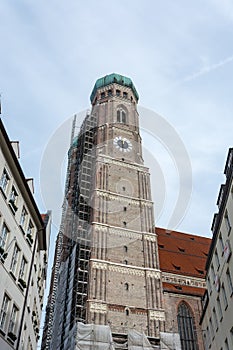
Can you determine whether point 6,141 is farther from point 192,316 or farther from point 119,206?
point 192,316

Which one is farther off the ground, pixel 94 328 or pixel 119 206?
pixel 119 206

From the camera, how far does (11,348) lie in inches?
573

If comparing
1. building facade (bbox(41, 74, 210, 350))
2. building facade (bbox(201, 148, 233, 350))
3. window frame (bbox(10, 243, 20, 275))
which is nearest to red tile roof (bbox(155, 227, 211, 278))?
building facade (bbox(41, 74, 210, 350))

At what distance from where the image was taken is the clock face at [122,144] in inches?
1819

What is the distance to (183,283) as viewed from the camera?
39.8 metres

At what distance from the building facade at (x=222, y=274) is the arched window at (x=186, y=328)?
13.8 meters

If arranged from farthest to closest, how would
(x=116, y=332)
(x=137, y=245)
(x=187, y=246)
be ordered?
(x=187, y=246) → (x=137, y=245) → (x=116, y=332)

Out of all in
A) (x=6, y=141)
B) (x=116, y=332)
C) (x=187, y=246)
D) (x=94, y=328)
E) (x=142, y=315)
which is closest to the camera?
(x=6, y=141)

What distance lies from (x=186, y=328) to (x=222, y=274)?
773 inches

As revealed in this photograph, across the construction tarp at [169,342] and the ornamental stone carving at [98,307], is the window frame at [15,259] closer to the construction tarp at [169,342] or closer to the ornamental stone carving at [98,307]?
the ornamental stone carving at [98,307]

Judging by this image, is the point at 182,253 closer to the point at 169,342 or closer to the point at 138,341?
the point at 169,342

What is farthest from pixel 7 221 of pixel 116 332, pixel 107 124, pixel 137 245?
pixel 107 124

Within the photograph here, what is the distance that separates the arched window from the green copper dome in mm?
31420

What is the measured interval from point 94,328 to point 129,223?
42.1ft
